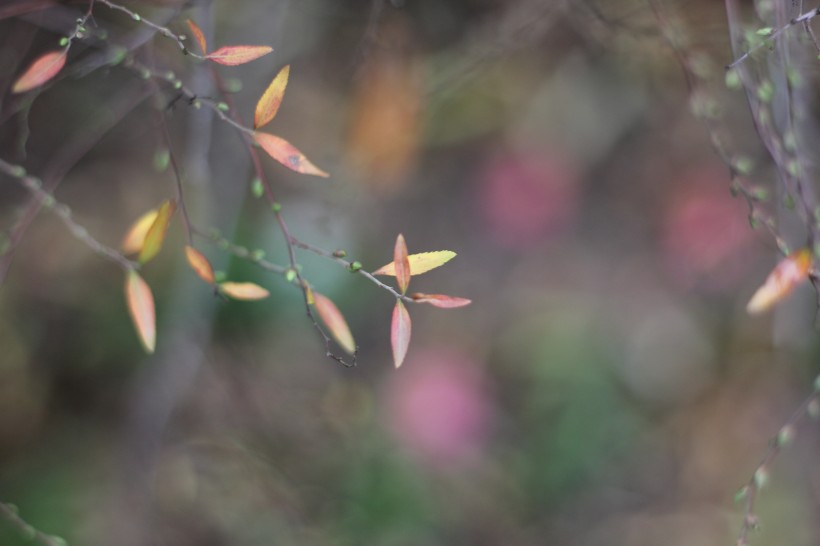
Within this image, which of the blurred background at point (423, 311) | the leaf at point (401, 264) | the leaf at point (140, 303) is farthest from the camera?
the blurred background at point (423, 311)

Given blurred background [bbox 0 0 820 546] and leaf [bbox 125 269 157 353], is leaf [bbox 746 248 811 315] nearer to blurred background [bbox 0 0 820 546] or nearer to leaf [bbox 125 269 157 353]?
leaf [bbox 125 269 157 353]

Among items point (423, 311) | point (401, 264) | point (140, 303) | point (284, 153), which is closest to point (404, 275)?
point (401, 264)

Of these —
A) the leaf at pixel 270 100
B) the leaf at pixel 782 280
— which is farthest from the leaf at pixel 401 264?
the leaf at pixel 782 280

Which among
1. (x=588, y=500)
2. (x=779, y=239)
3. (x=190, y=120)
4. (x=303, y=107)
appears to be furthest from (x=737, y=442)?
(x=190, y=120)

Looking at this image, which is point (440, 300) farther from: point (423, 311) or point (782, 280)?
point (423, 311)

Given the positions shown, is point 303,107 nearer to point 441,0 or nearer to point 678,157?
point 441,0

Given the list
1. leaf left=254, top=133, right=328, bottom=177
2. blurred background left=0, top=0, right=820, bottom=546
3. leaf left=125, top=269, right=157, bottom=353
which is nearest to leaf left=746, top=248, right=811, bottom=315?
leaf left=254, top=133, right=328, bottom=177

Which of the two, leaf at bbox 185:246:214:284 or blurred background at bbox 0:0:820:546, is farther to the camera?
blurred background at bbox 0:0:820:546

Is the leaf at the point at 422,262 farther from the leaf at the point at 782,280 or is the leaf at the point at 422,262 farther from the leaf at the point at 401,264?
the leaf at the point at 782,280

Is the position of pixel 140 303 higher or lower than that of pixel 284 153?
lower
